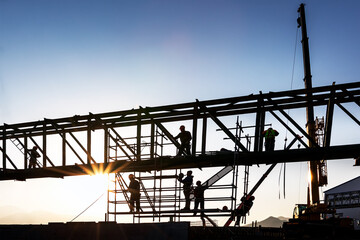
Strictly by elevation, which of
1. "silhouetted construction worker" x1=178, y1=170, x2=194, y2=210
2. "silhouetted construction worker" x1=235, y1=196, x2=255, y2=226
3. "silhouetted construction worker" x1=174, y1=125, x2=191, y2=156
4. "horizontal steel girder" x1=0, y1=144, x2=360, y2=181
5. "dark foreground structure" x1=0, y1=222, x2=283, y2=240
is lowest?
"dark foreground structure" x1=0, y1=222, x2=283, y2=240

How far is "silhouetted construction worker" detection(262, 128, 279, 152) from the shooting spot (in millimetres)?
16016

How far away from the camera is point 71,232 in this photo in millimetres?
15766

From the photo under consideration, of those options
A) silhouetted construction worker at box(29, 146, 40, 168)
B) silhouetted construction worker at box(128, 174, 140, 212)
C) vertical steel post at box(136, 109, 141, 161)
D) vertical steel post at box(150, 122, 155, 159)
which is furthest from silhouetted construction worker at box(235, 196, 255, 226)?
silhouetted construction worker at box(29, 146, 40, 168)

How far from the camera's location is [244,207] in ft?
52.0

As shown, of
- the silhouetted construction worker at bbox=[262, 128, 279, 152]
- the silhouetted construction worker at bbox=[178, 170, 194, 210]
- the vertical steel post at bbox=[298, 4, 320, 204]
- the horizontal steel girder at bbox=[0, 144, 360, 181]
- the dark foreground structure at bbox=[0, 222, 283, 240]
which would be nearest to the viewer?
the dark foreground structure at bbox=[0, 222, 283, 240]

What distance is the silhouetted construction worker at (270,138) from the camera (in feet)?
52.5

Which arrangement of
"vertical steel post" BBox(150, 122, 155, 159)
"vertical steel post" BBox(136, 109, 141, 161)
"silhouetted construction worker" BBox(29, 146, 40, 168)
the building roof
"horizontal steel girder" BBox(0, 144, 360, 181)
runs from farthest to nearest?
the building roof < "silhouetted construction worker" BBox(29, 146, 40, 168) < "vertical steel post" BBox(136, 109, 141, 161) < "vertical steel post" BBox(150, 122, 155, 159) < "horizontal steel girder" BBox(0, 144, 360, 181)

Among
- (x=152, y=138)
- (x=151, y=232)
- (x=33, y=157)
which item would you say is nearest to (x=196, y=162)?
(x=152, y=138)

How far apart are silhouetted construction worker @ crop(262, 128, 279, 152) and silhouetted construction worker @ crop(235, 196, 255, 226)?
79.9 inches

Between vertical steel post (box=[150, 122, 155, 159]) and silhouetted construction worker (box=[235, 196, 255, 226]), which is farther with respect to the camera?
vertical steel post (box=[150, 122, 155, 159])

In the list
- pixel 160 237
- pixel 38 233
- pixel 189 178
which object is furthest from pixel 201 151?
pixel 38 233

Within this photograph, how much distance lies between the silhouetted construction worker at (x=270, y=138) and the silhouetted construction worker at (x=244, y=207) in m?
2.03

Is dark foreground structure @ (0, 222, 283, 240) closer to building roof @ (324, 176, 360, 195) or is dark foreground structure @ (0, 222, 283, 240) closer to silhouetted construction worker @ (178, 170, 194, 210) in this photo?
silhouetted construction worker @ (178, 170, 194, 210)

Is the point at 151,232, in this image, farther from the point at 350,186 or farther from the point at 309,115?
the point at 350,186
